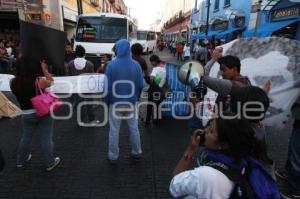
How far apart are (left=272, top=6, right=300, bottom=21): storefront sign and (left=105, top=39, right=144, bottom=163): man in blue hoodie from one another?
10.3 m

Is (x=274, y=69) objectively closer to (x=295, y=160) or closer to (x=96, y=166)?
(x=295, y=160)

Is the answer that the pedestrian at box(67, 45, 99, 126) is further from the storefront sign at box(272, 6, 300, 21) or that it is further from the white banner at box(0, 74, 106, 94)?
the storefront sign at box(272, 6, 300, 21)

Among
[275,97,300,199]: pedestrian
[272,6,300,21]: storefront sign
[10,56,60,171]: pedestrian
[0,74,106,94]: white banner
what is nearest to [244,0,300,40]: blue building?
[272,6,300,21]: storefront sign

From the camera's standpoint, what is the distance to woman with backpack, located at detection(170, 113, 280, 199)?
1541 mm

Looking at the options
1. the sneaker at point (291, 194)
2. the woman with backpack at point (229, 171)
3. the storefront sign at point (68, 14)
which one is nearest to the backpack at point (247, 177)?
the woman with backpack at point (229, 171)

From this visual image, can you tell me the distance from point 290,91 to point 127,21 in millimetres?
11429

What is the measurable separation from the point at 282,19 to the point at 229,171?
13272 millimetres

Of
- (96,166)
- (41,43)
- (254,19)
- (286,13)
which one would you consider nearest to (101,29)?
(286,13)

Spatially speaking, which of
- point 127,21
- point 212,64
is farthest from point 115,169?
point 127,21

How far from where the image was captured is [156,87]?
5.90 m

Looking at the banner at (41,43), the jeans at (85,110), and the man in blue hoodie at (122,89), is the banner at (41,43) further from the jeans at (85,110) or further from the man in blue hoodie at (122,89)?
the jeans at (85,110)

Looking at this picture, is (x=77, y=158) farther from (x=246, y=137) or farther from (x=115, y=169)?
(x=246, y=137)

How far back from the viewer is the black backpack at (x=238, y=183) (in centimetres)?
153

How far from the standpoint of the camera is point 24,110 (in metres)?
3.67
